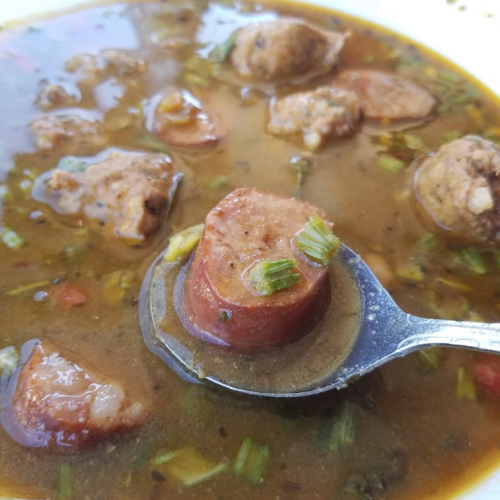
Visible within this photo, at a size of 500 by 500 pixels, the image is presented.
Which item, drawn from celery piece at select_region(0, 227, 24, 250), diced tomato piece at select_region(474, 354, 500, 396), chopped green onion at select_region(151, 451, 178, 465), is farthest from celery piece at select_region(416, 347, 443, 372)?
celery piece at select_region(0, 227, 24, 250)

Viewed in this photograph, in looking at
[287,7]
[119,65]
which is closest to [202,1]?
[287,7]

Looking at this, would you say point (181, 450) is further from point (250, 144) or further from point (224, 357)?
point (250, 144)

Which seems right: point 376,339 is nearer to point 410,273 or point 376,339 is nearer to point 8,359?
point 410,273

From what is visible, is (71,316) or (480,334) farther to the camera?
(71,316)

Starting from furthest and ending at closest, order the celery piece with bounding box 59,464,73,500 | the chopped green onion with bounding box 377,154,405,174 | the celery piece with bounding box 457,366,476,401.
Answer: the chopped green onion with bounding box 377,154,405,174 < the celery piece with bounding box 457,366,476,401 < the celery piece with bounding box 59,464,73,500

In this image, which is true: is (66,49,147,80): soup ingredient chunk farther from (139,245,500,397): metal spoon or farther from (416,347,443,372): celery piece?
(416,347,443,372): celery piece

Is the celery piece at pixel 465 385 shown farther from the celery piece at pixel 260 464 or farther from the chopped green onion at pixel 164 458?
the chopped green onion at pixel 164 458

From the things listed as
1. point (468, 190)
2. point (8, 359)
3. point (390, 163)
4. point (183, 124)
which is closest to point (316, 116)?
point (390, 163)
